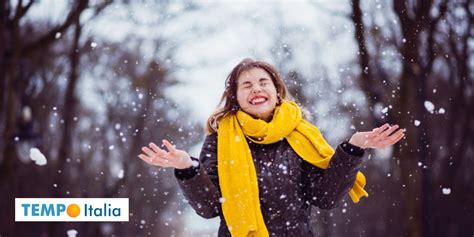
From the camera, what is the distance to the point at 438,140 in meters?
7.62

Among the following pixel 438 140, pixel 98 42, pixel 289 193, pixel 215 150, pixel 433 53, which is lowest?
pixel 289 193

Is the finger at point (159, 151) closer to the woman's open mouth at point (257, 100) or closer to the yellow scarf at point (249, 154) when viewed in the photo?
the yellow scarf at point (249, 154)

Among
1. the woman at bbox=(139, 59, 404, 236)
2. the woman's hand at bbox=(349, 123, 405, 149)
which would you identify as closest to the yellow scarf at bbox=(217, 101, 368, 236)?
the woman at bbox=(139, 59, 404, 236)

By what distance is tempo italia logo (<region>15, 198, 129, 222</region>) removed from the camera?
8.22m

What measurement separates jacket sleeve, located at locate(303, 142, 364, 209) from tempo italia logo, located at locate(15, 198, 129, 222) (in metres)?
6.38

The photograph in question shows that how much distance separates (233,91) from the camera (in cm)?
237

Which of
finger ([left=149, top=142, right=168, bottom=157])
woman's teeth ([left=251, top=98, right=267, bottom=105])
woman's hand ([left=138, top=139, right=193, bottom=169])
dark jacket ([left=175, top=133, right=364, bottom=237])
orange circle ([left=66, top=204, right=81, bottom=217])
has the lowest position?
dark jacket ([left=175, top=133, right=364, bottom=237])

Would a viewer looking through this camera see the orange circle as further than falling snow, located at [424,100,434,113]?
Yes

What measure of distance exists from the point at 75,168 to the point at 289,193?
731 centimetres

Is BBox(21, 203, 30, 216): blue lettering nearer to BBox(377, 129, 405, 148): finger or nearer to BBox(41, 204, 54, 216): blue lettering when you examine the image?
BBox(41, 204, 54, 216): blue lettering

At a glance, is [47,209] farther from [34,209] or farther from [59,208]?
[34,209]

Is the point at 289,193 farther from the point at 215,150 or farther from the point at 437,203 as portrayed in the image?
the point at 437,203

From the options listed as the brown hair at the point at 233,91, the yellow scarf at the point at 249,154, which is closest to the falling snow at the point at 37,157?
the brown hair at the point at 233,91

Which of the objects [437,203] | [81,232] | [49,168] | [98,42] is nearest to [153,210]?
[81,232]
